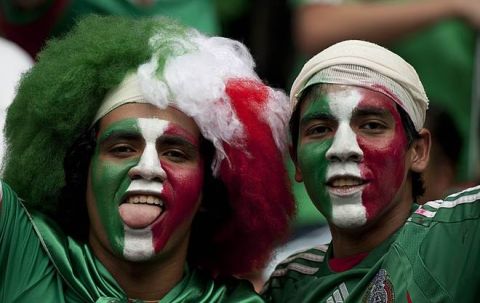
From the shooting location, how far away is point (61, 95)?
5.49 meters

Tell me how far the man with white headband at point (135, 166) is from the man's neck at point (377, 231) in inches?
13.6

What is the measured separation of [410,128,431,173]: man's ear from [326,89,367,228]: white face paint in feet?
0.91

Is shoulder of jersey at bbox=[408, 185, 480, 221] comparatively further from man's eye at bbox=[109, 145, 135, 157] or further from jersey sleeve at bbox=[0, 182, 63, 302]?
jersey sleeve at bbox=[0, 182, 63, 302]

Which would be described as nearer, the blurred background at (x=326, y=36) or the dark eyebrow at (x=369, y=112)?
the dark eyebrow at (x=369, y=112)

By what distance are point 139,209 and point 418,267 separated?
1.07 m

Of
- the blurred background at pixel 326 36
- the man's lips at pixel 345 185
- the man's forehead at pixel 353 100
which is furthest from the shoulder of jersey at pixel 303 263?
the blurred background at pixel 326 36

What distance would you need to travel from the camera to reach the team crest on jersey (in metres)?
5.04

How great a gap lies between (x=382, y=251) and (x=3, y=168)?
4.74 ft

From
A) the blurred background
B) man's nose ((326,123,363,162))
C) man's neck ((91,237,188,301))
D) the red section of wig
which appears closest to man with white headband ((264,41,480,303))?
man's nose ((326,123,363,162))

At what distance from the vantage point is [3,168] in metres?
5.73

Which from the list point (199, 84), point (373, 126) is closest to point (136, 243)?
point (199, 84)

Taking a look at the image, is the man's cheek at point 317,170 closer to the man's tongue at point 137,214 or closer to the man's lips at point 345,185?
the man's lips at point 345,185

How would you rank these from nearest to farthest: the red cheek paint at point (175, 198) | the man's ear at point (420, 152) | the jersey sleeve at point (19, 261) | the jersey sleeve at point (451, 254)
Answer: the jersey sleeve at point (451, 254) < the jersey sleeve at point (19, 261) < the red cheek paint at point (175, 198) < the man's ear at point (420, 152)

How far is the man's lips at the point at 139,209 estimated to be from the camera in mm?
5383
